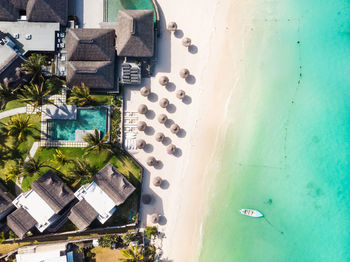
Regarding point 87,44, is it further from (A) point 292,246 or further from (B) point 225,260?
(A) point 292,246

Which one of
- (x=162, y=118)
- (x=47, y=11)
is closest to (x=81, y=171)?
(x=162, y=118)

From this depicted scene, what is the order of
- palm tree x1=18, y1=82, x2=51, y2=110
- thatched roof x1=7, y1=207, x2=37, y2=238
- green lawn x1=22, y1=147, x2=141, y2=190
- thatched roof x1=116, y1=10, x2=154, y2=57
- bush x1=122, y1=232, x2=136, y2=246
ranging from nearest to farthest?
thatched roof x1=7, y1=207, x2=37, y2=238
palm tree x1=18, y1=82, x2=51, y2=110
thatched roof x1=116, y1=10, x2=154, y2=57
bush x1=122, y1=232, x2=136, y2=246
green lawn x1=22, y1=147, x2=141, y2=190

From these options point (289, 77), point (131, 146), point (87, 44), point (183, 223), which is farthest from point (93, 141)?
point (289, 77)

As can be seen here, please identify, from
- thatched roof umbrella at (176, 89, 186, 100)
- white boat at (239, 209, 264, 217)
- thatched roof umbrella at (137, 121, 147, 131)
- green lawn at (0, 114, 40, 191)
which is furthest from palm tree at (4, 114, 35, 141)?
white boat at (239, 209, 264, 217)

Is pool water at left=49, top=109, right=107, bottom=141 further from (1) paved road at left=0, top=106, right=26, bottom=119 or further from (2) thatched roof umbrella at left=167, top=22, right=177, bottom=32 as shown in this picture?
(2) thatched roof umbrella at left=167, top=22, right=177, bottom=32

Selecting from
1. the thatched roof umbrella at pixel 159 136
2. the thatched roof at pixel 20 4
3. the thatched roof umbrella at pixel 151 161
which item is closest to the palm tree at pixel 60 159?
the thatched roof umbrella at pixel 151 161

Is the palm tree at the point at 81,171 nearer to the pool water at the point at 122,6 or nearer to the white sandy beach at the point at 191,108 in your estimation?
the white sandy beach at the point at 191,108
